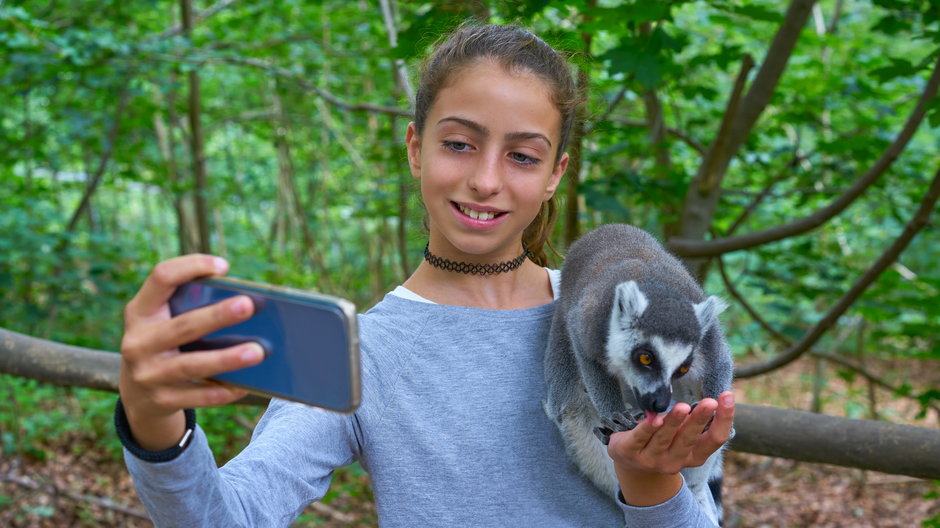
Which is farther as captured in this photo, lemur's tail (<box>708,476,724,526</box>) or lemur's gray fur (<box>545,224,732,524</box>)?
lemur's tail (<box>708,476,724,526</box>)

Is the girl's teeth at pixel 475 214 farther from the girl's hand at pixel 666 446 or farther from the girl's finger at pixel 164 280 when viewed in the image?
the girl's finger at pixel 164 280

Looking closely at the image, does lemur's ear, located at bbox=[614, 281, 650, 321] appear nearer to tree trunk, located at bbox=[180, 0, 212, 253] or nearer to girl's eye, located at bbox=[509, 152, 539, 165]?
girl's eye, located at bbox=[509, 152, 539, 165]

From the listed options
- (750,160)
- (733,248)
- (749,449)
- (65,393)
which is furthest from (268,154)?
(749,449)

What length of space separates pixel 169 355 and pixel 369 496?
3969mm

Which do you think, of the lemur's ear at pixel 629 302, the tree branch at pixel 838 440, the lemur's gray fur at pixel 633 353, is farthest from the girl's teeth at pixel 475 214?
the tree branch at pixel 838 440

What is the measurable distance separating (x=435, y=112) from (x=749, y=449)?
1487mm

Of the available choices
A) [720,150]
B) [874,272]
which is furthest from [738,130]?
[874,272]

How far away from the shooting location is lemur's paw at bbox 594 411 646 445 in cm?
154

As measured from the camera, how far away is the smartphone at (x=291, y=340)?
80cm

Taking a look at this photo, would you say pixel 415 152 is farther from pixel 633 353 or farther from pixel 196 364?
pixel 196 364

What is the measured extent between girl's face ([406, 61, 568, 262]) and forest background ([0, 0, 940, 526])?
1.51 ft

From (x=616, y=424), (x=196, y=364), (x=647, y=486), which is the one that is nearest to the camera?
(x=196, y=364)

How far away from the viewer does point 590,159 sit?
3.68 meters

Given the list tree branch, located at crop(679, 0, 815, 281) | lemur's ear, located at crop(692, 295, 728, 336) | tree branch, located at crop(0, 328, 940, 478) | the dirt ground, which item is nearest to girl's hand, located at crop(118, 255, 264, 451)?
lemur's ear, located at crop(692, 295, 728, 336)
